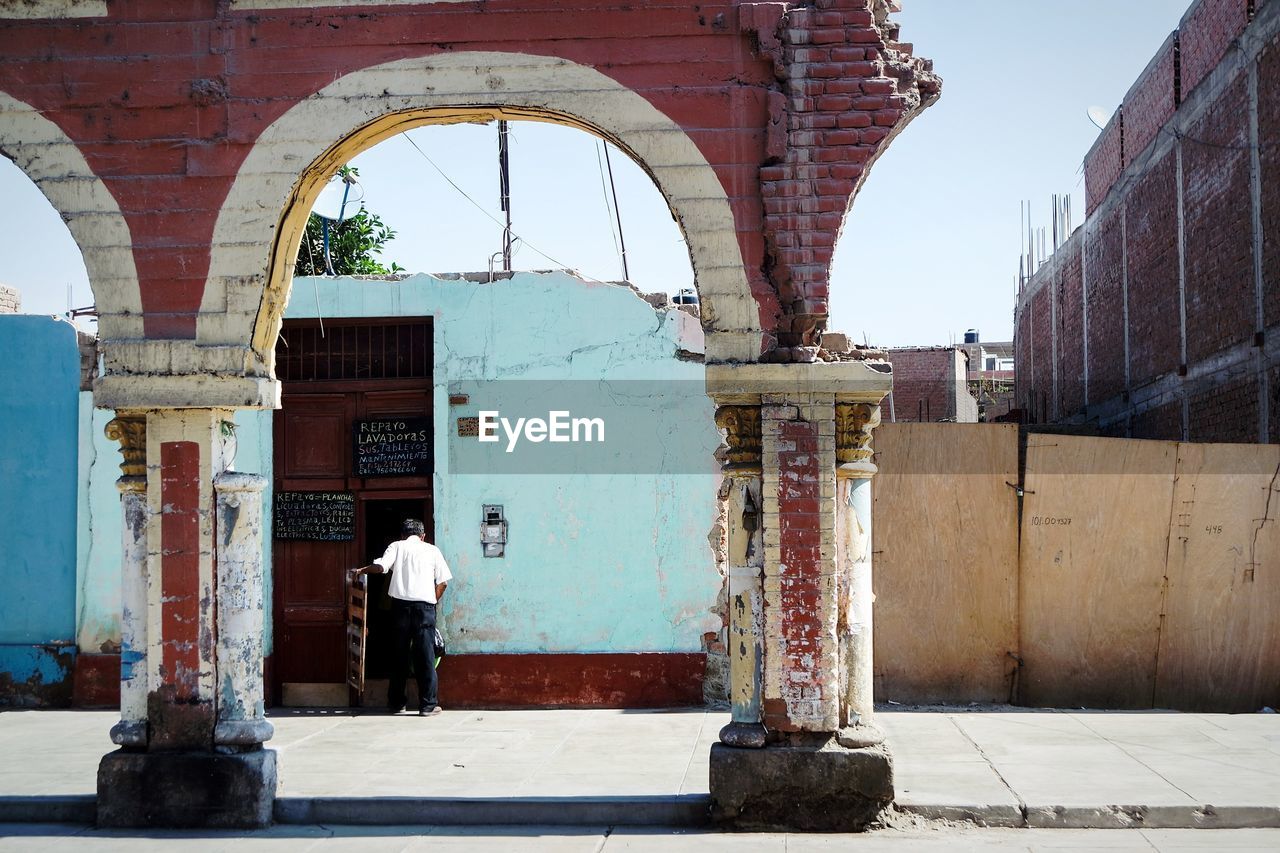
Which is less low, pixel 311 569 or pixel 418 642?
pixel 311 569

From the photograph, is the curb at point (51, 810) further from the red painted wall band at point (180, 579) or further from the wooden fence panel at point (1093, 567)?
the wooden fence panel at point (1093, 567)

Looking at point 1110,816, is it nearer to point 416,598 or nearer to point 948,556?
point 948,556

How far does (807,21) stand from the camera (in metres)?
6.96

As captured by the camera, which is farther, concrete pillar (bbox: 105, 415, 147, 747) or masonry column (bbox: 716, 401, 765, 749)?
concrete pillar (bbox: 105, 415, 147, 747)

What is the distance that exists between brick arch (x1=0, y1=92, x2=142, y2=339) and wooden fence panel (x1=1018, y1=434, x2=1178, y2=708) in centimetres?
642

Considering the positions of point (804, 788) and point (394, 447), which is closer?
point (804, 788)

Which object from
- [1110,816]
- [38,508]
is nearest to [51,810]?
[38,508]

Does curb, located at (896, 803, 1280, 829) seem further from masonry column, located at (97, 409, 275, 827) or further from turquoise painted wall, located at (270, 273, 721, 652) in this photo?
turquoise painted wall, located at (270, 273, 721, 652)

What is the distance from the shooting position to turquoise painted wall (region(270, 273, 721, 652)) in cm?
1058

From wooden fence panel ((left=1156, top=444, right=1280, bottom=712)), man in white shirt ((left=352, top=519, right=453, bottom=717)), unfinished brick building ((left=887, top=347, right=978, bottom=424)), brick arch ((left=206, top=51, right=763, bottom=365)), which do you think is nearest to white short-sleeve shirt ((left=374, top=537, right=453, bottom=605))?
man in white shirt ((left=352, top=519, right=453, bottom=717))

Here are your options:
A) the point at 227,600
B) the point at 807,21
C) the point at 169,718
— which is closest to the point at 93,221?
the point at 227,600

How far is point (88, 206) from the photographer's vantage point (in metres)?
7.23

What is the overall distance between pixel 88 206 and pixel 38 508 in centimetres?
467

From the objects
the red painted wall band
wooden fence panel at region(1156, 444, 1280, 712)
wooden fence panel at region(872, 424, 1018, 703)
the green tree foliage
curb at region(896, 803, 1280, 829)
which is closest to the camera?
curb at region(896, 803, 1280, 829)
